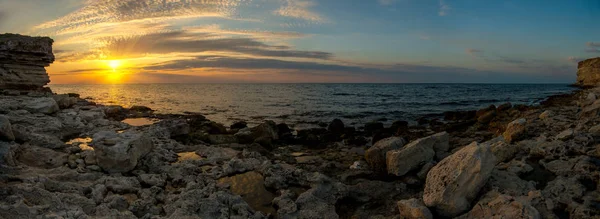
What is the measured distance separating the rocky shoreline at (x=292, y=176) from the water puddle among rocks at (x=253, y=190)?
0.03 meters

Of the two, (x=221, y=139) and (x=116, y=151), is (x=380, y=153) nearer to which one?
(x=221, y=139)

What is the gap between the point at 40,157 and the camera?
962 centimetres

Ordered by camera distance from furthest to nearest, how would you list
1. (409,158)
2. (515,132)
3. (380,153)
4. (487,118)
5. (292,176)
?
(487,118) → (515,132) → (380,153) → (292,176) → (409,158)

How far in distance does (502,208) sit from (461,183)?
2.74 ft

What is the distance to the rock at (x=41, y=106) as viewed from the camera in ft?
48.7

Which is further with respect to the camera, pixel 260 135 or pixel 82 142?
pixel 260 135

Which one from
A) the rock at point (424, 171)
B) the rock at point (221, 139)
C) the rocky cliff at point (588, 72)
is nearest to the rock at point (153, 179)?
the rock at point (221, 139)

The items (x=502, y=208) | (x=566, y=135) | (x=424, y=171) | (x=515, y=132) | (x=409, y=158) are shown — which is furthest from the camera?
(x=515, y=132)

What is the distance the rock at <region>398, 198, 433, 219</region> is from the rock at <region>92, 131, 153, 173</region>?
769 centimetres

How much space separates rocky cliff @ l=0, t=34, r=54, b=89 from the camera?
75.9ft

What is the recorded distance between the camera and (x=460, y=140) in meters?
14.6

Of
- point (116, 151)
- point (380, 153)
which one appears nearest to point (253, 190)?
point (116, 151)

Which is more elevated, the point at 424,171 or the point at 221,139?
the point at 424,171

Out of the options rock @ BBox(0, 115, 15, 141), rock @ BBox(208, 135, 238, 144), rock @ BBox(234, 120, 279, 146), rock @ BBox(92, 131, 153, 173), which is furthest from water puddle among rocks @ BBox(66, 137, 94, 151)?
rock @ BBox(234, 120, 279, 146)
